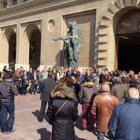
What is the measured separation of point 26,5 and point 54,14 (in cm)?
382

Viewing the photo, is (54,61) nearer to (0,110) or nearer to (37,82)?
(37,82)

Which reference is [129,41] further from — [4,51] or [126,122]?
[126,122]

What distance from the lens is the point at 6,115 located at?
366 inches

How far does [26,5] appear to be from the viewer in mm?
27078

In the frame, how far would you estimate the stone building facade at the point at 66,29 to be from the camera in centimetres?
1972

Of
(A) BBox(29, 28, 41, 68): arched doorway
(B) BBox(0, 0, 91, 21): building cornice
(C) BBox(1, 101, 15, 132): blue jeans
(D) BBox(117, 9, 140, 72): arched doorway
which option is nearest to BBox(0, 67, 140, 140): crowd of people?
(C) BBox(1, 101, 15, 132): blue jeans

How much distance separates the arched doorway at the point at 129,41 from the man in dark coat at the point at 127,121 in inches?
568

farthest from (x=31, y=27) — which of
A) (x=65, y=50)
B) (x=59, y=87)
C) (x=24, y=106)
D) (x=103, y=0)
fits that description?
(x=59, y=87)

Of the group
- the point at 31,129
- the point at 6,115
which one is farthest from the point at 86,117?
the point at 6,115

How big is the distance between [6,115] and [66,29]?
14911 mm

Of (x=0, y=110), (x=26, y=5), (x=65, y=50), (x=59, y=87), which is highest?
(x=26, y=5)

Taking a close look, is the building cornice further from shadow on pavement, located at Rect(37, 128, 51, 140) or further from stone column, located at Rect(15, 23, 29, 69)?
shadow on pavement, located at Rect(37, 128, 51, 140)

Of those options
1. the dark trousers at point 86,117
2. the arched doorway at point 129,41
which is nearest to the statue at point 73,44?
the arched doorway at point 129,41

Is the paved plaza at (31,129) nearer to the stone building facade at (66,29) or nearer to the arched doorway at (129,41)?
the stone building facade at (66,29)
